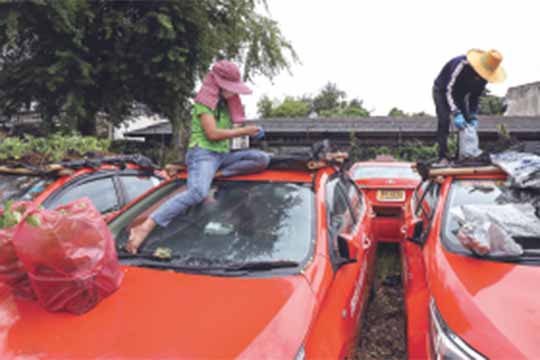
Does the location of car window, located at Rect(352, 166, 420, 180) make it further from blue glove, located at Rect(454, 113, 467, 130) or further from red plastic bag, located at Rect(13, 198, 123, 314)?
red plastic bag, located at Rect(13, 198, 123, 314)

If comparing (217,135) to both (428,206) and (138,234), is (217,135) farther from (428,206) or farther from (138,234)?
(428,206)

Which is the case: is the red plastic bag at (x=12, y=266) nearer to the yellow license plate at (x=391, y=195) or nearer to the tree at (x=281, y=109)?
the yellow license plate at (x=391, y=195)

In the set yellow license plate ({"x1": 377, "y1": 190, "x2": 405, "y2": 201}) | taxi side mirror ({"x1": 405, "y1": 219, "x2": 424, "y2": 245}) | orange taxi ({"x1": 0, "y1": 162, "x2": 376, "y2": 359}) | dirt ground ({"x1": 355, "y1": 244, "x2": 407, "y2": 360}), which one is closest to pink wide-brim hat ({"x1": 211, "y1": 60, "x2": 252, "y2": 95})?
orange taxi ({"x1": 0, "y1": 162, "x2": 376, "y2": 359})

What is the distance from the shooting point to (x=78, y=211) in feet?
6.63

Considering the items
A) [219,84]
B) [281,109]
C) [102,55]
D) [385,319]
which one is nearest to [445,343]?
[385,319]

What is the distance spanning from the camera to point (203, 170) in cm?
290

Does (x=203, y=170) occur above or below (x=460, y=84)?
below

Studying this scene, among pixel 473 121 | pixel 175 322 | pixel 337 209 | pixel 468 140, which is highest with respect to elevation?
pixel 473 121

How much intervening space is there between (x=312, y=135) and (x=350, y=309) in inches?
642

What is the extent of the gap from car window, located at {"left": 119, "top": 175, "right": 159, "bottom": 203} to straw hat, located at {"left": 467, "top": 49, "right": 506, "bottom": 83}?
4223 mm

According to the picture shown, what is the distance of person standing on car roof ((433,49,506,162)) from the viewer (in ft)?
15.7

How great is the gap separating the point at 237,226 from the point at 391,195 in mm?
3961

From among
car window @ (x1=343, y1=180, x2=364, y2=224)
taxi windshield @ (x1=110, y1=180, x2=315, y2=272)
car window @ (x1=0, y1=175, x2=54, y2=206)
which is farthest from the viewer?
car window @ (x1=0, y1=175, x2=54, y2=206)

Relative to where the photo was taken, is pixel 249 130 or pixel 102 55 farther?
pixel 102 55
